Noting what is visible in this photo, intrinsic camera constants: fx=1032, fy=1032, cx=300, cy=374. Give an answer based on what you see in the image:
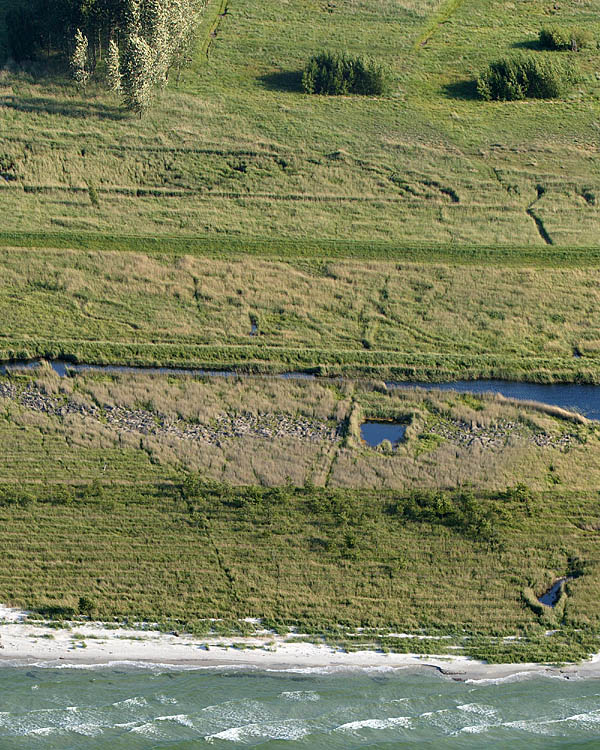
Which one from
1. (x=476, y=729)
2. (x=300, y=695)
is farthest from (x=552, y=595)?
(x=300, y=695)

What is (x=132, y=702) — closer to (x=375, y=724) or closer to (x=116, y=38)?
(x=375, y=724)

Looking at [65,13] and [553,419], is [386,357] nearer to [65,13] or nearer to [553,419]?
[553,419]

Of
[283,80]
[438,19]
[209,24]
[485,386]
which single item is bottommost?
[485,386]

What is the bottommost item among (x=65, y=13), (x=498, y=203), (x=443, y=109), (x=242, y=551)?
(x=242, y=551)

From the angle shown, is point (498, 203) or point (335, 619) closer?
point (335, 619)

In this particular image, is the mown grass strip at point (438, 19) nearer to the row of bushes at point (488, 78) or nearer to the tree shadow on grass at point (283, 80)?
the row of bushes at point (488, 78)

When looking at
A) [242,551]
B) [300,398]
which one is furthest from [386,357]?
[242,551]
